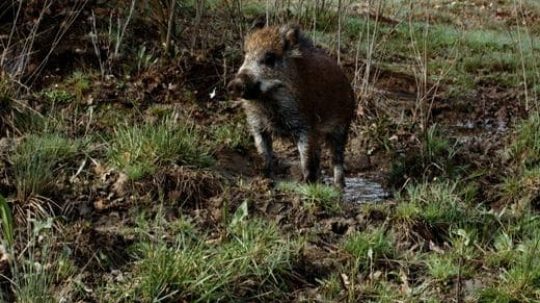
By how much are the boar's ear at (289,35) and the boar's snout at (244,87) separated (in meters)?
0.47

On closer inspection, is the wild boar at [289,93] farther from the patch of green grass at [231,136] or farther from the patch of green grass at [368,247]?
A: the patch of green grass at [368,247]

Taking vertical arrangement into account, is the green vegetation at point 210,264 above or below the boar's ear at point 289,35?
below

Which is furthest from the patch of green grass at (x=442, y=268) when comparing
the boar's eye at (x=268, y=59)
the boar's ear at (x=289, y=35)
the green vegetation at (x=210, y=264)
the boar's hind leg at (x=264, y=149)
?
the boar's ear at (x=289, y=35)

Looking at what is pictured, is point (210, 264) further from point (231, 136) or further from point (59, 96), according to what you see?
point (59, 96)

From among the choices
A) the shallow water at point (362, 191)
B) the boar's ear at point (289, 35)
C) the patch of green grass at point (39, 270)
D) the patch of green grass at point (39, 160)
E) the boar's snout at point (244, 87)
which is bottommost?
the shallow water at point (362, 191)

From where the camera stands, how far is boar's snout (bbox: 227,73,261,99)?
22.6 feet

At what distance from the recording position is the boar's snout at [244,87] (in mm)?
6879

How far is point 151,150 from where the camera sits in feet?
22.1

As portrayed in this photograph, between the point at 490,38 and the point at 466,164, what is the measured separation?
9104 mm

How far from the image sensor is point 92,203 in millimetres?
6227

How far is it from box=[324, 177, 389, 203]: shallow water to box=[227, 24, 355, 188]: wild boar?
137mm

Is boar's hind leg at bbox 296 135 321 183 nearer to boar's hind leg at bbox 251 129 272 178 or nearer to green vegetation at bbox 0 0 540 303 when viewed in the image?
green vegetation at bbox 0 0 540 303

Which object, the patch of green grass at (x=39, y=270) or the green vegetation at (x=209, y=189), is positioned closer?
the patch of green grass at (x=39, y=270)

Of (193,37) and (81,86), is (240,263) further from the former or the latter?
(193,37)
